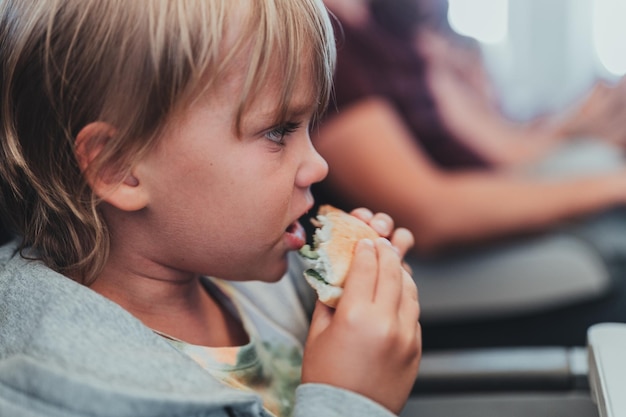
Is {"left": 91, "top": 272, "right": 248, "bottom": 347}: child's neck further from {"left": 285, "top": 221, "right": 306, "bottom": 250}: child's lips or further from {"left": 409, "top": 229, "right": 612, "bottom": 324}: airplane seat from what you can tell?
{"left": 409, "top": 229, "right": 612, "bottom": 324}: airplane seat

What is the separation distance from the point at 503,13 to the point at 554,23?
15 centimetres

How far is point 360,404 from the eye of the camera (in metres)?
0.63

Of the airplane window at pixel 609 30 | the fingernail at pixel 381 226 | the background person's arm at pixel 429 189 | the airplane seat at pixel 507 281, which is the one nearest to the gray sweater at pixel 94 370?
the fingernail at pixel 381 226

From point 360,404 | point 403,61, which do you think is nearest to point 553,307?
point 403,61

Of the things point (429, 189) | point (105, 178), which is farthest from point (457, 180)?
point (105, 178)

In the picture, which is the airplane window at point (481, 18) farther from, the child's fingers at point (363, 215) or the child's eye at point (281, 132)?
the child's eye at point (281, 132)

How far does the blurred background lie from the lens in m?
2.17

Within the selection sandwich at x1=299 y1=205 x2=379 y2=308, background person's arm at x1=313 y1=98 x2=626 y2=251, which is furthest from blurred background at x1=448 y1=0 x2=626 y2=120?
sandwich at x1=299 y1=205 x2=379 y2=308

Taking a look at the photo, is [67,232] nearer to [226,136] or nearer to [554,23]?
[226,136]

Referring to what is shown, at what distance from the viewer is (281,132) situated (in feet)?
2.35

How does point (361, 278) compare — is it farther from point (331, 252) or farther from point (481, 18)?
point (481, 18)

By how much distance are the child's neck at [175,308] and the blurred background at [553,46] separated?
151cm

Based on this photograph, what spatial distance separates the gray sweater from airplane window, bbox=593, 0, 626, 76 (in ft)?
6.05

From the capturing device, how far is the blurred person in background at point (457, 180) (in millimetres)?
1465
